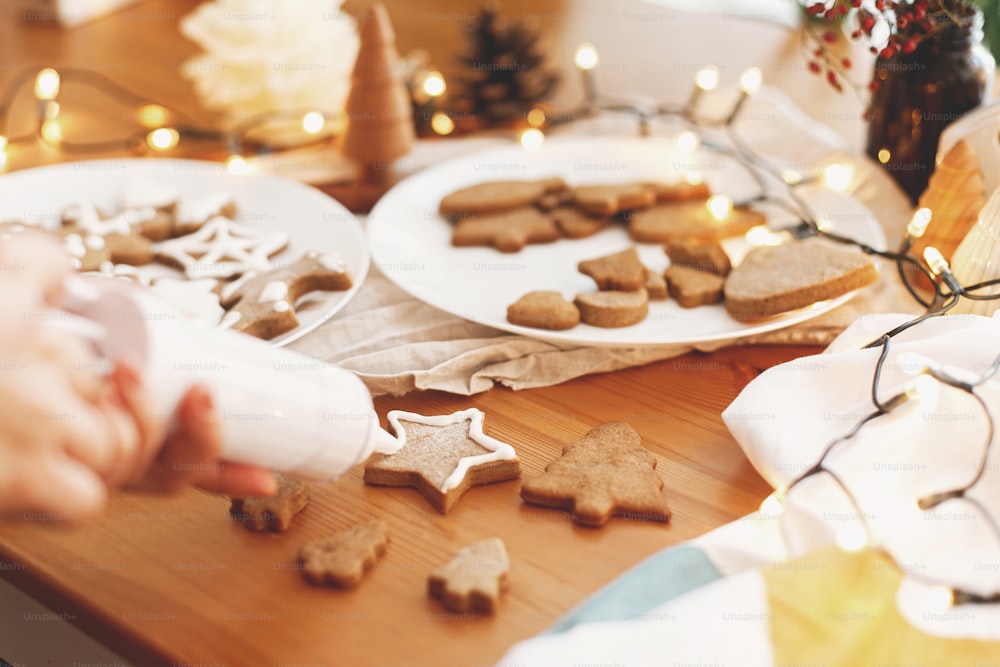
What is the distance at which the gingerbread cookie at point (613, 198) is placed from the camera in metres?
1.07

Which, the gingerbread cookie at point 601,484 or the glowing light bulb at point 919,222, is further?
the glowing light bulb at point 919,222

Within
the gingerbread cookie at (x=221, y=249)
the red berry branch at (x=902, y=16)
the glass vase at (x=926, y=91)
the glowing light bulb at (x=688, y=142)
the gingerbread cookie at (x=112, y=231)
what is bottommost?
the gingerbread cookie at (x=112, y=231)

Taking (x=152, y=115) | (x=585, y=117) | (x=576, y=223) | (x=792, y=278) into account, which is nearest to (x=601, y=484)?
(x=792, y=278)

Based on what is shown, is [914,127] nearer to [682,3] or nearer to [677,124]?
[677,124]

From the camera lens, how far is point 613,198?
107 cm

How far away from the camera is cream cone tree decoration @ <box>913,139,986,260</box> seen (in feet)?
2.99

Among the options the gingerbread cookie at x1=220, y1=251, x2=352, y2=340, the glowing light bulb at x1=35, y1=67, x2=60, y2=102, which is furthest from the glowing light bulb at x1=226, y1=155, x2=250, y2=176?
the glowing light bulb at x1=35, y1=67, x2=60, y2=102

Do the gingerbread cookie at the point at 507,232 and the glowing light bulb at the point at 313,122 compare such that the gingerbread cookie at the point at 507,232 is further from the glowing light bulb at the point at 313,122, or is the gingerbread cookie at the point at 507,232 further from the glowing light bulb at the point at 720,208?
the glowing light bulb at the point at 313,122

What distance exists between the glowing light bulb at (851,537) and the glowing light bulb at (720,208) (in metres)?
0.52

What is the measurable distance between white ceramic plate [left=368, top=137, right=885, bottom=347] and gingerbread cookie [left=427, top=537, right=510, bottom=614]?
10.6 inches

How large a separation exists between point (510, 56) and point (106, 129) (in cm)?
64

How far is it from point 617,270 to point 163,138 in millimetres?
728

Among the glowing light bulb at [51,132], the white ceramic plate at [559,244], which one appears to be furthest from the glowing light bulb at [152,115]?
the white ceramic plate at [559,244]

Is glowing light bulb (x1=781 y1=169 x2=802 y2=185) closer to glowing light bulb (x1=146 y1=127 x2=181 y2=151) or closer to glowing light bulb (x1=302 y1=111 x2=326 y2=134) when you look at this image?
glowing light bulb (x1=302 y1=111 x2=326 y2=134)
